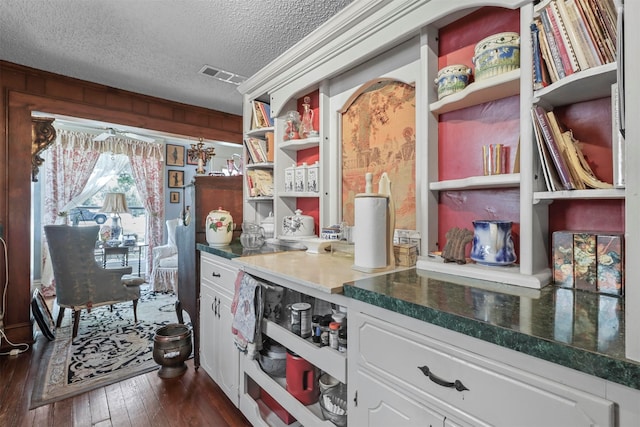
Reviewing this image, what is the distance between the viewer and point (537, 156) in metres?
1.07

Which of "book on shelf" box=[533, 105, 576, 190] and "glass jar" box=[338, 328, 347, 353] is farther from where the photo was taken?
"glass jar" box=[338, 328, 347, 353]

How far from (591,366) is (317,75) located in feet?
6.12

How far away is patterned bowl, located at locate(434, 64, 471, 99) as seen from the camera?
131 centimetres

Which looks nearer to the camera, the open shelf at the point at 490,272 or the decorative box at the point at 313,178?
the open shelf at the point at 490,272

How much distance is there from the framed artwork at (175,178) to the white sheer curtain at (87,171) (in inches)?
7.0

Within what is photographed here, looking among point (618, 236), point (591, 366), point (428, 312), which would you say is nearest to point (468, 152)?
point (618, 236)

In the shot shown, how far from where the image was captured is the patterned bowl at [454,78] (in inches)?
51.5

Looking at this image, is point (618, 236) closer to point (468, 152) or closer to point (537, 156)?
point (537, 156)

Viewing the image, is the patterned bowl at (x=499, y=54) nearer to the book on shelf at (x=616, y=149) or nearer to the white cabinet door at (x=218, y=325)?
the book on shelf at (x=616, y=149)

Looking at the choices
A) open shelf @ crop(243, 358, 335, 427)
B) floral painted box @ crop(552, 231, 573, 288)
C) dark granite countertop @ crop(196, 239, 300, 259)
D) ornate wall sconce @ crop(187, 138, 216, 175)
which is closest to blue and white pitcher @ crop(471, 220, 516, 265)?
floral painted box @ crop(552, 231, 573, 288)

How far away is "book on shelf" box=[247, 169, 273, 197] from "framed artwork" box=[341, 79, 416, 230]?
0.77 meters

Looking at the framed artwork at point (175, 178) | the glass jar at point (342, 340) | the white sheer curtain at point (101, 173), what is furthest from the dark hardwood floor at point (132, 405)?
the framed artwork at point (175, 178)

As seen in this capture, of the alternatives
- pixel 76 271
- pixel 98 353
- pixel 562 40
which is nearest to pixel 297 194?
pixel 562 40

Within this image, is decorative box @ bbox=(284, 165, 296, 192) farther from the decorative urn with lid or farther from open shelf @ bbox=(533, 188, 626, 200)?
open shelf @ bbox=(533, 188, 626, 200)
